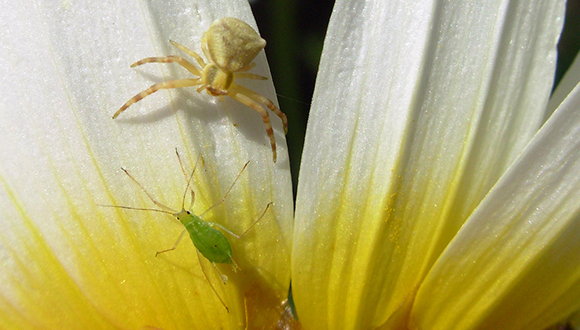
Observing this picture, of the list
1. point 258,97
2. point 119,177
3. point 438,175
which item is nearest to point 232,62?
point 258,97

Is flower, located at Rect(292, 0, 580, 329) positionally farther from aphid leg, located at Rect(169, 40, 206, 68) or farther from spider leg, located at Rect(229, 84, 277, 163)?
aphid leg, located at Rect(169, 40, 206, 68)

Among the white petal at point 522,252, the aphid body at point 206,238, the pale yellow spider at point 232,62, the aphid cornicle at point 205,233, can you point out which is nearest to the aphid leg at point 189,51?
the pale yellow spider at point 232,62

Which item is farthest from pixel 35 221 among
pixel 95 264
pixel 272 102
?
pixel 272 102

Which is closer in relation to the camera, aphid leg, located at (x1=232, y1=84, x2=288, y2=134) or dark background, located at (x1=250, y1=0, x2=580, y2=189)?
aphid leg, located at (x1=232, y1=84, x2=288, y2=134)

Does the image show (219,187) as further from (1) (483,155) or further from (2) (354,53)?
(1) (483,155)

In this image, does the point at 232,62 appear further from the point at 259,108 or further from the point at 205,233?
the point at 205,233

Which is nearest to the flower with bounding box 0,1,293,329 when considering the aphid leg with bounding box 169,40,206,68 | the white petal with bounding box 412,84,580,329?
the aphid leg with bounding box 169,40,206,68
